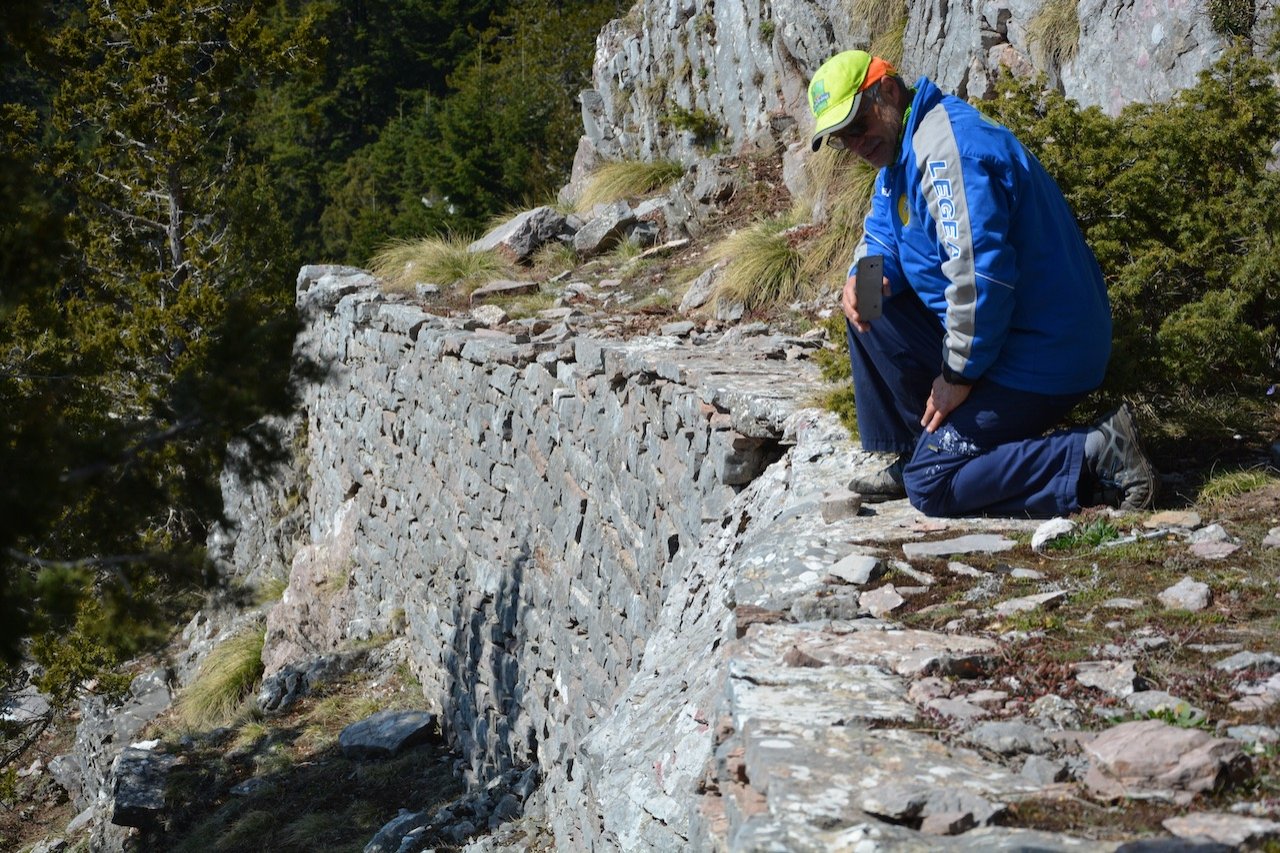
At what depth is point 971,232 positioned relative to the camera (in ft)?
10.9

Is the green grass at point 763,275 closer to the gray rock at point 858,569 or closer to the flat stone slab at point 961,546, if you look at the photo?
the flat stone slab at point 961,546

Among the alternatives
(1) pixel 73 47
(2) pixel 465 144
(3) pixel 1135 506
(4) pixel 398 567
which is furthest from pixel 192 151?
(3) pixel 1135 506

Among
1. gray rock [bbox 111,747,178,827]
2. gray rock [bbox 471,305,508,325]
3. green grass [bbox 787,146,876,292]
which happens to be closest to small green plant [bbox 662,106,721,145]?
green grass [bbox 787,146,876,292]

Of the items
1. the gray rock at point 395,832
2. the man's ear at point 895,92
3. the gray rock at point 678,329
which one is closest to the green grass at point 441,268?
the gray rock at point 678,329

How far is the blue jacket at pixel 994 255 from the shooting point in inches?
131

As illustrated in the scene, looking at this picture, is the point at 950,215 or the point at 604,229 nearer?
the point at 950,215

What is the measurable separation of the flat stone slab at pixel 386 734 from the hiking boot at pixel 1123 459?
567 cm

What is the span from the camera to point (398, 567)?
971 centimetres

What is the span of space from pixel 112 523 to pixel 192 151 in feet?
42.7

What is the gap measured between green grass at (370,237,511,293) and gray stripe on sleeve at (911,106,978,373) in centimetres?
663

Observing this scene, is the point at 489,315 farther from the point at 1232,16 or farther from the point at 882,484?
the point at 882,484

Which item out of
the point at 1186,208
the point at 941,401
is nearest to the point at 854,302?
the point at 941,401

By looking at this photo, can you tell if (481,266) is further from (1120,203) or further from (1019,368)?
(1019,368)

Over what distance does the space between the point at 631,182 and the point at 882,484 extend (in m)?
8.10
